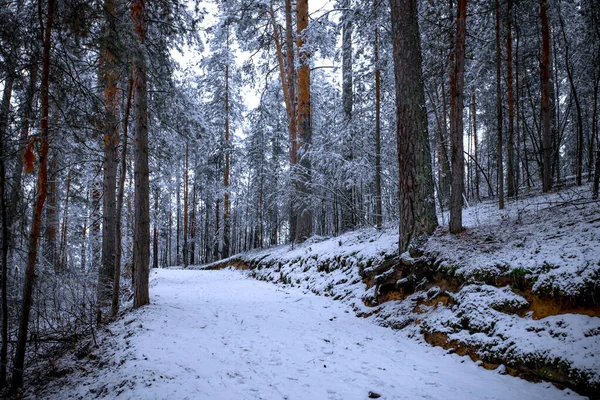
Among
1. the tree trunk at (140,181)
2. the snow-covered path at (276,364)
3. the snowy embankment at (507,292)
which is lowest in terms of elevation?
the snow-covered path at (276,364)

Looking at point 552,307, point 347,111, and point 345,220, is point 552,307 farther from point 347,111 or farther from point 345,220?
point 347,111

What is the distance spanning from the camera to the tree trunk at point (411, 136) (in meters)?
5.84

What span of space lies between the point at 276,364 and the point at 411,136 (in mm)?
4640

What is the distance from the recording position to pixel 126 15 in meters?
5.73

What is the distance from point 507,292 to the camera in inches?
148

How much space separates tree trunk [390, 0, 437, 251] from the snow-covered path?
7.01 ft

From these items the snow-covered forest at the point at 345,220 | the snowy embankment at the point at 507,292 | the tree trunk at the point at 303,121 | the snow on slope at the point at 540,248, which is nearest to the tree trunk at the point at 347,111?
the snow-covered forest at the point at 345,220

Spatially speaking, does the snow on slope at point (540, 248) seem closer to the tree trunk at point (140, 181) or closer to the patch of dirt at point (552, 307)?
the patch of dirt at point (552, 307)

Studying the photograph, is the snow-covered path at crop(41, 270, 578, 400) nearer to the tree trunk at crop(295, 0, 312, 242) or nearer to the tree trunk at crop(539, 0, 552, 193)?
the tree trunk at crop(295, 0, 312, 242)

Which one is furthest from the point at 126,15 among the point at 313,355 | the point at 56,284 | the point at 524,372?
the point at 524,372

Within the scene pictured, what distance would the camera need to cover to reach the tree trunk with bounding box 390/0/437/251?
5836 millimetres

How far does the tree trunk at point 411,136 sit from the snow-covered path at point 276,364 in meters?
2.14

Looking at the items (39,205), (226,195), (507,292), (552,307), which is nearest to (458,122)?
(507,292)

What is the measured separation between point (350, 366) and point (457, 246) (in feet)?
9.09
